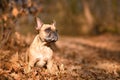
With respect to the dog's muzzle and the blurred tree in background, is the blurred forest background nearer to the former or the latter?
the blurred tree in background

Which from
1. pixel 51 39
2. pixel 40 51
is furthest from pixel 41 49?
pixel 51 39

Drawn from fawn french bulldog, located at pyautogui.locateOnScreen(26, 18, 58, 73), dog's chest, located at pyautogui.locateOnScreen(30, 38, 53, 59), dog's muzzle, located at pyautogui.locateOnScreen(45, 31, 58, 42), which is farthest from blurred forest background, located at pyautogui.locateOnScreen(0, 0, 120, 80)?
dog's muzzle, located at pyautogui.locateOnScreen(45, 31, 58, 42)

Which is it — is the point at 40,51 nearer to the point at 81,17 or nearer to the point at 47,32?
the point at 47,32

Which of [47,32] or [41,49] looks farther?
[41,49]

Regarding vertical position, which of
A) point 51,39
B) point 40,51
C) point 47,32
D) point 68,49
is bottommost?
point 68,49

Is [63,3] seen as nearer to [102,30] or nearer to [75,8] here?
[75,8]

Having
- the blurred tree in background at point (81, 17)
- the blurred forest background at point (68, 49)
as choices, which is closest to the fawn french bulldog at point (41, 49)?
the blurred forest background at point (68, 49)

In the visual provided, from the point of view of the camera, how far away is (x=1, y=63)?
773 cm

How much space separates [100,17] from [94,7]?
852 millimetres

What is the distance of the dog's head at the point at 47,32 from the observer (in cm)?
682

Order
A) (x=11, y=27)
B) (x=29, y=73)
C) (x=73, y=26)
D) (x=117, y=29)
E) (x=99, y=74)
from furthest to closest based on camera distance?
(x=73, y=26) < (x=117, y=29) < (x=11, y=27) < (x=99, y=74) < (x=29, y=73)

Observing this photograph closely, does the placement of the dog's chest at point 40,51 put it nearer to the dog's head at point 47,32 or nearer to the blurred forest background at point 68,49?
the dog's head at point 47,32

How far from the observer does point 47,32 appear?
22.7 feet

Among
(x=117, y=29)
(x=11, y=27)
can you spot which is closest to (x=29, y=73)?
(x=11, y=27)
